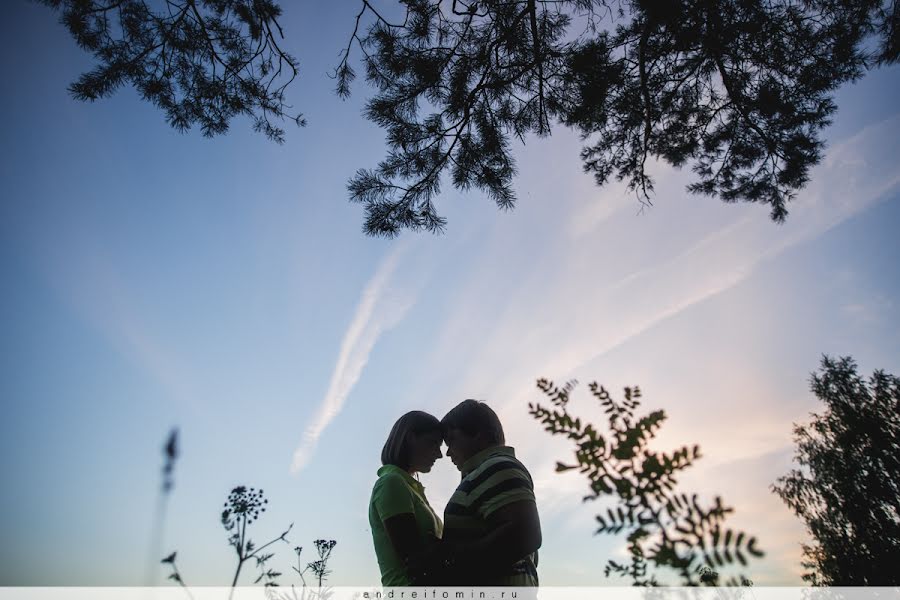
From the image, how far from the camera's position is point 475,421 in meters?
1.95

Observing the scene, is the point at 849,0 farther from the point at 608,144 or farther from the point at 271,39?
the point at 271,39

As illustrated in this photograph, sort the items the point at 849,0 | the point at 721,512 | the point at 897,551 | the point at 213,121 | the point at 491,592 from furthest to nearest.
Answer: the point at 897,551, the point at 213,121, the point at 849,0, the point at 491,592, the point at 721,512

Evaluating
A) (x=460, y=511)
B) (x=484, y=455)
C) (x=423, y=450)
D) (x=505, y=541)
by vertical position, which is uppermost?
(x=423, y=450)

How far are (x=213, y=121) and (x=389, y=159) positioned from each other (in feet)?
6.57

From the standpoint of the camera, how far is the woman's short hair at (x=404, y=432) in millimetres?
2014

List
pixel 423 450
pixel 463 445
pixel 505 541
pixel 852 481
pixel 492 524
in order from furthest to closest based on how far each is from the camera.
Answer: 1. pixel 852 481
2. pixel 423 450
3. pixel 463 445
4. pixel 492 524
5. pixel 505 541

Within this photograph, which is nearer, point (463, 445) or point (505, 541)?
point (505, 541)

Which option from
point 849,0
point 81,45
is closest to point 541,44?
point 849,0

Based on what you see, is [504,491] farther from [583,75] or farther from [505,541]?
[583,75]

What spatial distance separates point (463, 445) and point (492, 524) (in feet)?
1.54

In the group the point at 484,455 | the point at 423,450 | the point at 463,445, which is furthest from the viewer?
the point at 423,450

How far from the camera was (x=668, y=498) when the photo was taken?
806 millimetres

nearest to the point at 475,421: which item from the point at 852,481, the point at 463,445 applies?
the point at 463,445

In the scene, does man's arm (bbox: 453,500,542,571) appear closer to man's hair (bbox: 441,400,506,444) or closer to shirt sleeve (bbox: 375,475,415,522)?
shirt sleeve (bbox: 375,475,415,522)
